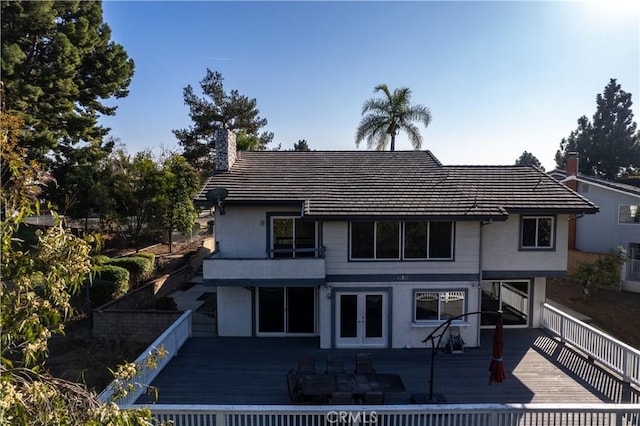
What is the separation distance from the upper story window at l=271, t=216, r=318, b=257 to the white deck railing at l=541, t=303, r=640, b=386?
9.06m

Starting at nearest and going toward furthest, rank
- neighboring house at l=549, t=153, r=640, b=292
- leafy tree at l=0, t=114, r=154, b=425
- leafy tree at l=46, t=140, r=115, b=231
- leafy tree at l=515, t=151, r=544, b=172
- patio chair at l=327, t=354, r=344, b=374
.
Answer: leafy tree at l=0, t=114, r=154, b=425
patio chair at l=327, t=354, r=344, b=374
neighboring house at l=549, t=153, r=640, b=292
leafy tree at l=46, t=140, r=115, b=231
leafy tree at l=515, t=151, r=544, b=172

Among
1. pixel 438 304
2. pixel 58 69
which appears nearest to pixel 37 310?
pixel 438 304

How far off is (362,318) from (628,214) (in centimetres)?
2229

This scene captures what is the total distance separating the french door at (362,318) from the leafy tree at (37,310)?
381 inches

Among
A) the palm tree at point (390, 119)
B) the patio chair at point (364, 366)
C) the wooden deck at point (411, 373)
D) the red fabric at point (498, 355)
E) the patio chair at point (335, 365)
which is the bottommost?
the wooden deck at point (411, 373)

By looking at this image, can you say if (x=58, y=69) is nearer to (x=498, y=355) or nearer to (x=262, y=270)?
(x=262, y=270)

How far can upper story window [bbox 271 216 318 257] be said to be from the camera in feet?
46.4

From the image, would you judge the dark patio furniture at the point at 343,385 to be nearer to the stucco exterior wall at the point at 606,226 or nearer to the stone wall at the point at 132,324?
the stone wall at the point at 132,324

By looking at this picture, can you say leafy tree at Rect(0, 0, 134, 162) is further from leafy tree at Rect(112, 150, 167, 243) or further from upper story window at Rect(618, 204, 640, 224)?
upper story window at Rect(618, 204, 640, 224)

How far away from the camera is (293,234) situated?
558 inches

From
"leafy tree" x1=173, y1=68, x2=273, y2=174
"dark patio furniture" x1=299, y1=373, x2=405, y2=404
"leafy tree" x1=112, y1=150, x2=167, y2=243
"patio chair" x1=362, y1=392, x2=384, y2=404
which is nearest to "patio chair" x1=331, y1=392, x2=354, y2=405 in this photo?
"dark patio furniture" x1=299, y1=373, x2=405, y2=404

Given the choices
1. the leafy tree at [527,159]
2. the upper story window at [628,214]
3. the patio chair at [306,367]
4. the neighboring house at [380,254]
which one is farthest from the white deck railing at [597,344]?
the leafy tree at [527,159]

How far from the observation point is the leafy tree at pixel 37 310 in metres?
3.43

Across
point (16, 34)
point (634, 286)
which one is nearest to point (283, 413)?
point (634, 286)
